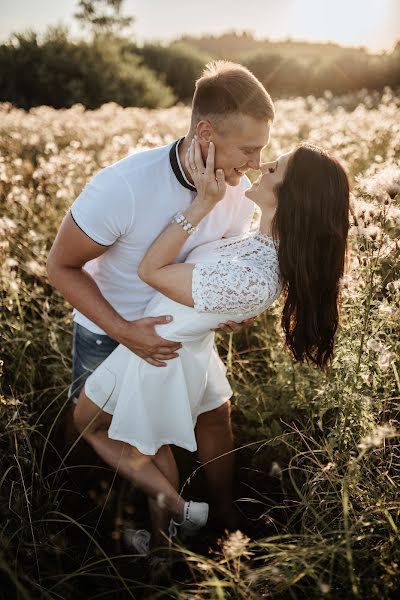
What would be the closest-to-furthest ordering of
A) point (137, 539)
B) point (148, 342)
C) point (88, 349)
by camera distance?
point (148, 342) < point (137, 539) < point (88, 349)

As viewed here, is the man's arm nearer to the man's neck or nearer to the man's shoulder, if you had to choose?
the man's shoulder

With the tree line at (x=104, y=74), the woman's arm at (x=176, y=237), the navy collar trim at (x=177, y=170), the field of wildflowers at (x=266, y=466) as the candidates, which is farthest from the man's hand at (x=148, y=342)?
the tree line at (x=104, y=74)

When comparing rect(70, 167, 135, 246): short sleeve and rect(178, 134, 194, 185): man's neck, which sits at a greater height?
rect(178, 134, 194, 185): man's neck

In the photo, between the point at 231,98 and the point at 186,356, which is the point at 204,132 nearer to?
the point at 231,98

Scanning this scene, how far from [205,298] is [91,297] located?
71 cm

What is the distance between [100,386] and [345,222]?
1.50 metres

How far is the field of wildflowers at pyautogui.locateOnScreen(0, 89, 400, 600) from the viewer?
184cm

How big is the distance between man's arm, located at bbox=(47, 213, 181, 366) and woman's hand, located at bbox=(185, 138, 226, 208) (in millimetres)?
616

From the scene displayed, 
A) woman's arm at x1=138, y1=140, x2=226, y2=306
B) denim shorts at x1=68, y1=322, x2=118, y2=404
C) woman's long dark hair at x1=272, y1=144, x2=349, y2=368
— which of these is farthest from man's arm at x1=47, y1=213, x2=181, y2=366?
woman's long dark hair at x1=272, y1=144, x2=349, y2=368

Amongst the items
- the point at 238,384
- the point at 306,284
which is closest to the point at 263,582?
the point at 306,284

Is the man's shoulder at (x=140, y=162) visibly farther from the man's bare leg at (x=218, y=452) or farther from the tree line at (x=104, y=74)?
the tree line at (x=104, y=74)

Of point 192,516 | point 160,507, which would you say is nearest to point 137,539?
point 160,507

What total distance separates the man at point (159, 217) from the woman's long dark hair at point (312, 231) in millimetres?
347

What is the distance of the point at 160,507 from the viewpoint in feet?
8.39
